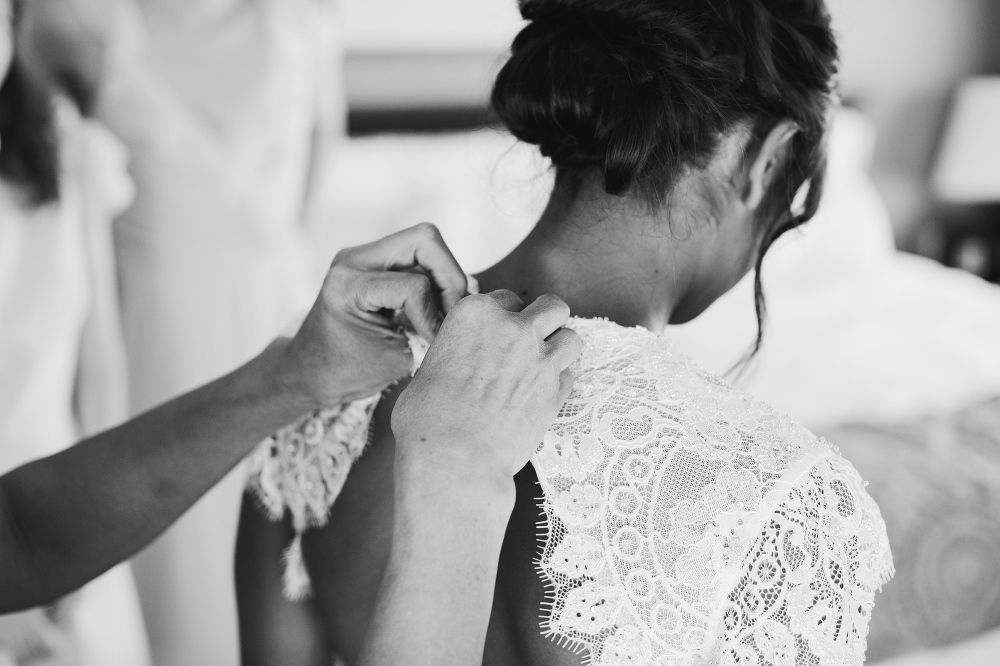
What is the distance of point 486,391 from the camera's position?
619 millimetres

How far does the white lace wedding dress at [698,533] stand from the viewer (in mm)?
597

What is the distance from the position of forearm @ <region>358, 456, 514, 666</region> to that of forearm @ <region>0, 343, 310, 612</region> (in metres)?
0.38

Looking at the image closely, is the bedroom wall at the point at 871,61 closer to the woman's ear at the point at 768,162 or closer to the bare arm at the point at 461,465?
the woman's ear at the point at 768,162

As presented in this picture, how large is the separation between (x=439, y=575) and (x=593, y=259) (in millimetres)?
397

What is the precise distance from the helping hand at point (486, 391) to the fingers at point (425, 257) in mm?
96

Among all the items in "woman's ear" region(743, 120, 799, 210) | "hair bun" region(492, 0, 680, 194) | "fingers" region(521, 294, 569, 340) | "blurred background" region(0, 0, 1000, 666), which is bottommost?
"blurred background" region(0, 0, 1000, 666)

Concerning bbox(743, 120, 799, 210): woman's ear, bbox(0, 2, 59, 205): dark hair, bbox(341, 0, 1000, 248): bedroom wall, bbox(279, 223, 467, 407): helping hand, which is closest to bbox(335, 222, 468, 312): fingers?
bbox(279, 223, 467, 407): helping hand

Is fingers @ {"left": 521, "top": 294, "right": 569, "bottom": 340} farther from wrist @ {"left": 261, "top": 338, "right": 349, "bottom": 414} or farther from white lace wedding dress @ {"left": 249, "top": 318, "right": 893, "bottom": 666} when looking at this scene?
wrist @ {"left": 261, "top": 338, "right": 349, "bottom": 414}

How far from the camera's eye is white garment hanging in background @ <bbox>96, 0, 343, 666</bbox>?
6.40 feet

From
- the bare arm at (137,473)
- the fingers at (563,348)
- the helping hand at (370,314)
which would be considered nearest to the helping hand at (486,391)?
the fingers at (563,348)

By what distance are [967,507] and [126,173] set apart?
203cm

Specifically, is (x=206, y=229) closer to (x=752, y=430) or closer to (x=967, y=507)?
(x=752, y=430)

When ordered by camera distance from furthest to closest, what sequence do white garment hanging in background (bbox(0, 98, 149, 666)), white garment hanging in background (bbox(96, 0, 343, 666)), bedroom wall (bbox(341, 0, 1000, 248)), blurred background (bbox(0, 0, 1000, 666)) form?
bedroom wall (bbox(341, 0, 1000, 248)) → white garment hanging in background (bbox(96, 0, 343, 666)) → blurred background (bbox(0, 0, 1000, 666)) → white garment hanging in background (bbox(0, 98, 149, 666))

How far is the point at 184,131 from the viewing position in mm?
1925
